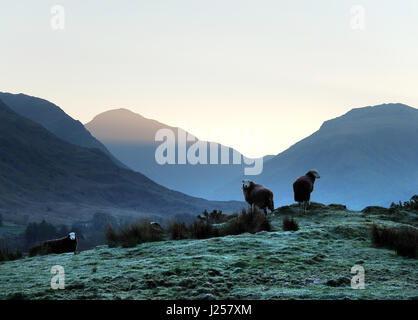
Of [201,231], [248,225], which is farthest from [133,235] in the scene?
[248,225]

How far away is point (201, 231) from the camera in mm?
16062

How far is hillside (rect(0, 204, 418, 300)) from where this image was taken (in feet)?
27.4

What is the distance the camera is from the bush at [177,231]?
16.2 meters

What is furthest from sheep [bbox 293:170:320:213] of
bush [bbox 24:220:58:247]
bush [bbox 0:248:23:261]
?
bush [bbox 24:220:58:247]

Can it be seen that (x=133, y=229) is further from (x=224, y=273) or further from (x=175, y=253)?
(x=224, y=273)

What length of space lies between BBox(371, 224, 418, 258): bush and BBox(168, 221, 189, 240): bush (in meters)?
6.33

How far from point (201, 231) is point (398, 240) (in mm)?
6453

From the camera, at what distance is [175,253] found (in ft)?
40.6

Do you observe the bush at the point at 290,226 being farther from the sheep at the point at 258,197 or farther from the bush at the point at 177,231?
the sheep at the point at 258,197

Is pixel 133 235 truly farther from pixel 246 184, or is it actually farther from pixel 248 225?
pixel 246 184

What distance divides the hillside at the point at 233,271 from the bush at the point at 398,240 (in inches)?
11.5

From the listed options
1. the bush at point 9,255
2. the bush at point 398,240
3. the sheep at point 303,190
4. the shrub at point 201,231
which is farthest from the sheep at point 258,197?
the bush at point 9,255

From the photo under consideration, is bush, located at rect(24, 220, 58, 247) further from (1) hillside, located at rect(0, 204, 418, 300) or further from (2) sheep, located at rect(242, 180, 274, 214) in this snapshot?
(1) hillside, located at rect(0, 204, 418, 300)
